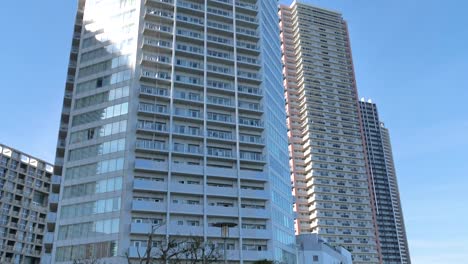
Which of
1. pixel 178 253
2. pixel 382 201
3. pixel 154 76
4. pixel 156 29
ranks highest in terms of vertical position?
pixel 156 29

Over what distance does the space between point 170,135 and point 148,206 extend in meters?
11.8

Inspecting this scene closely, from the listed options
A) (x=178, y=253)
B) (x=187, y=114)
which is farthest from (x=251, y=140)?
(x=178, y=253)

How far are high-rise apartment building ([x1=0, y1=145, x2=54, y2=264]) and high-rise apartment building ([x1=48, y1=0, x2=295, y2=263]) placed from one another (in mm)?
42578

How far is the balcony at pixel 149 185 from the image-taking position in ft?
225

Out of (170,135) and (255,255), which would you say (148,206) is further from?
(255,255)

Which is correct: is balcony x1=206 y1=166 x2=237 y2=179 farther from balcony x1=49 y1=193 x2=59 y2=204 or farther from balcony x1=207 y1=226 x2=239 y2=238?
balcony x1=49 y1=193 x2=59 y2=204

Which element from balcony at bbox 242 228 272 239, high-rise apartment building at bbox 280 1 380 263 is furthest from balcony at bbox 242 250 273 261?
high-rise apartment building at bbox 280 1 380 263

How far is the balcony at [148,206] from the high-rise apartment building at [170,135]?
0.17 metres

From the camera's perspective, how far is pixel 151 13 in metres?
79.7

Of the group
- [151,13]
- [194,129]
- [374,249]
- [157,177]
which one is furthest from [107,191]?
[374,249]

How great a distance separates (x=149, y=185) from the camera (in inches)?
2724

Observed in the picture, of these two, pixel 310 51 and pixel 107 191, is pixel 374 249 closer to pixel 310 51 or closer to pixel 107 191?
pixel 310 51

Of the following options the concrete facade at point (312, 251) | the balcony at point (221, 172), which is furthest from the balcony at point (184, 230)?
the concrete facade at point (312, 251)

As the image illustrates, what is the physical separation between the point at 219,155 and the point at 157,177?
10434 mm
